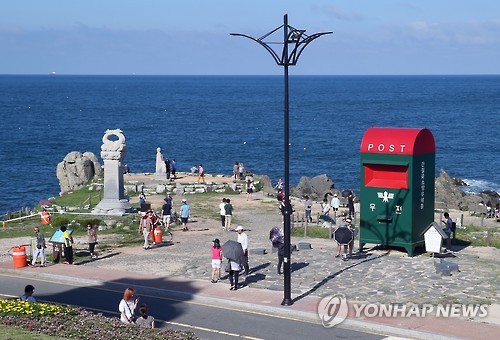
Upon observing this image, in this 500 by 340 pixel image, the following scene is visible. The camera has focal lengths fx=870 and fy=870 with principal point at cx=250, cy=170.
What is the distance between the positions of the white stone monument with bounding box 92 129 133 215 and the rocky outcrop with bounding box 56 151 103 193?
20875 mm

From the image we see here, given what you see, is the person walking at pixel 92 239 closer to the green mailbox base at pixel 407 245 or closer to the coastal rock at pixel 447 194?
the green mailbox base at pixel 407 245

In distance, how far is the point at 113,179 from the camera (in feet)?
122

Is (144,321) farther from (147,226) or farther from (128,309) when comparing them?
(147,226)

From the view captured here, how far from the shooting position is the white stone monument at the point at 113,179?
36.7 metres

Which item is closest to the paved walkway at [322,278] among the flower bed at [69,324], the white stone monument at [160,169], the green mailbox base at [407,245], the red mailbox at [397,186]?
the green mailbox base at [407,245]

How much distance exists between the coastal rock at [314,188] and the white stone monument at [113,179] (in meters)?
16.8

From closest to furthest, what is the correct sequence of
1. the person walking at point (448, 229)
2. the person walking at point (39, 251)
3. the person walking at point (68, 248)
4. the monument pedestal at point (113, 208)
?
the person walking at point (39, 251)
the person walking at point (68, 248)
the person walking at point (448, 229)
the monument pedestal at point (113, 208)

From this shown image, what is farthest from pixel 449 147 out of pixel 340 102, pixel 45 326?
pixel 340 102

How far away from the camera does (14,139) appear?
108 metres

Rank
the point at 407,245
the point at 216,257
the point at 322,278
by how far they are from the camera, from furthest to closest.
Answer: the point at 407,245 < the point at 322,278 < the point at 216,257

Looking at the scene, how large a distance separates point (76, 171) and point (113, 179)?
2273 centimetres

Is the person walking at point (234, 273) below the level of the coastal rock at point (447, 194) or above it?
above

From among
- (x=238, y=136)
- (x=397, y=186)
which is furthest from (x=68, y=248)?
(x=238, y=136)

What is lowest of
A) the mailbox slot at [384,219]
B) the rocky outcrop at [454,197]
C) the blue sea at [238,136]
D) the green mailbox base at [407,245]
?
the blue sea at [238,136]
